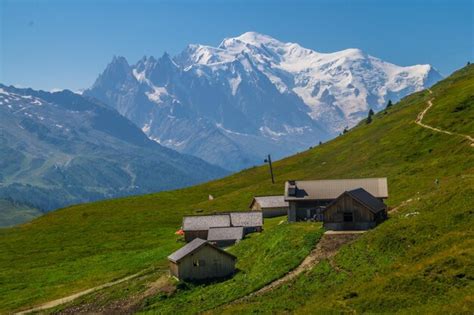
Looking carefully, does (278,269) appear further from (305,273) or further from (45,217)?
(45,217)

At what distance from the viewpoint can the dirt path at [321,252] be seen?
185 ft

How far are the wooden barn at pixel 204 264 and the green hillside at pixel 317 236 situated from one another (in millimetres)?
2490

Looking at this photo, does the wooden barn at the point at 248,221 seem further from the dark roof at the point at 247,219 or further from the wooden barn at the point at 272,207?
the wooden barn at the point at 272,207

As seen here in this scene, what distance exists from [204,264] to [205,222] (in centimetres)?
3213

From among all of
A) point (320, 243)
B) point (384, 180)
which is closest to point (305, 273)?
point (320, 243)

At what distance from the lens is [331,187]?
9375cm

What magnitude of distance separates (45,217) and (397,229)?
5050 inches

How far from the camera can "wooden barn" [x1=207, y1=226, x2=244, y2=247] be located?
91.9 metres

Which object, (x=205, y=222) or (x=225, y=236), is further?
(x=205, y=222)

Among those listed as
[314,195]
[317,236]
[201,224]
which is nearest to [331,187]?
[314,195]

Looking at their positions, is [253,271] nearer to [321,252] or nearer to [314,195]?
[321,252]

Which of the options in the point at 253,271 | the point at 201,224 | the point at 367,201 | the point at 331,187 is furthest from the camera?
the point at 201,224

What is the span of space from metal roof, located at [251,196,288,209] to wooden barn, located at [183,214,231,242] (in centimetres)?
1543

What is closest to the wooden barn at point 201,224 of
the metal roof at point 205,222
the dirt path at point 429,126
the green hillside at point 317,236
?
the metal roof at point 205,222
